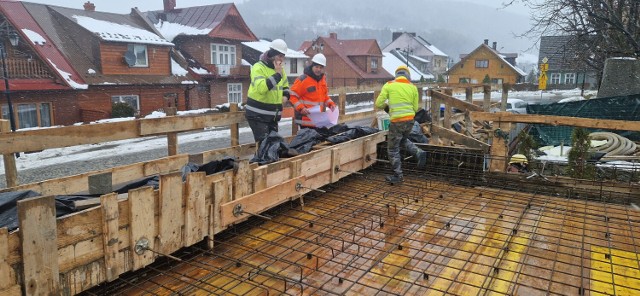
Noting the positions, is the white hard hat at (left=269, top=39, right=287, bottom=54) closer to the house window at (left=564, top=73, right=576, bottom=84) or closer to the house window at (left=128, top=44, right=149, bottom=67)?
the house window at (left=128, top=44, right=149, bottom=67)

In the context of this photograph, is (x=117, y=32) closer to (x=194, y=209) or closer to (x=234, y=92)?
(x=234, y=92)

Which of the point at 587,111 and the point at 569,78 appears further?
the point at 569,78

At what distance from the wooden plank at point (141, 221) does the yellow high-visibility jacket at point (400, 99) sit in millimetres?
3531

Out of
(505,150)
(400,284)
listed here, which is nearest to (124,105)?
(505,150)

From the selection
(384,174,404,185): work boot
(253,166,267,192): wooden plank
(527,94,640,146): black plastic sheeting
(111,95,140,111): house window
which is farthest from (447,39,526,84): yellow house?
(253,166,267,192): wooden plank

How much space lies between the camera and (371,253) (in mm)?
3734

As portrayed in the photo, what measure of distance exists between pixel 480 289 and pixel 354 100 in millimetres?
30867

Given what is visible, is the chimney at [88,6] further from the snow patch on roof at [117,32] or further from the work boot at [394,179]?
the work boot at [394,179]

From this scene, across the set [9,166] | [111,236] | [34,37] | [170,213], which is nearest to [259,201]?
[170,213]

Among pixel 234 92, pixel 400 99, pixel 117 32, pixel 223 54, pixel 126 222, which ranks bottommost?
pixel 126 222

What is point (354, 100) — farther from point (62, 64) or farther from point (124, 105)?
point (62, 64)

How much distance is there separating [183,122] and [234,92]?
2532cm

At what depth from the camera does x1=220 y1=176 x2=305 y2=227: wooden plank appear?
3.73 meters

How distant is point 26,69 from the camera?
64.0 ft
